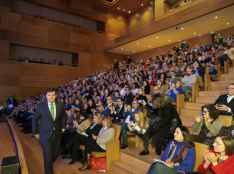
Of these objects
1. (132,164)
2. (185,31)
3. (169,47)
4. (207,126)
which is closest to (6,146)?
(132,164)

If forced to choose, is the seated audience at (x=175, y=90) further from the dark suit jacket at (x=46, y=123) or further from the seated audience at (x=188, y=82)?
the dark suit jacket at (x=46, y=123)

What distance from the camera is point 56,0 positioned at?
34.2ft

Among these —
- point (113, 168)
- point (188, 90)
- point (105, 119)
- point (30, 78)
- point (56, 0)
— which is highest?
point (56, 0)

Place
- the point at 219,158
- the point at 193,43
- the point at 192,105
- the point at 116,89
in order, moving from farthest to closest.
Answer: the point at 193,43, the point at 116,89, the point at 192,105, the point at 219,158

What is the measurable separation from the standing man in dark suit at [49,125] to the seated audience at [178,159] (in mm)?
975

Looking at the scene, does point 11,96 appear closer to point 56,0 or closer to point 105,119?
point 56,0

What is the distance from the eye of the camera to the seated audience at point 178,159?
6.04 feet

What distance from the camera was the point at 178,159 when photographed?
2029 mm

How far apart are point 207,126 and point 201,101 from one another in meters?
1.35

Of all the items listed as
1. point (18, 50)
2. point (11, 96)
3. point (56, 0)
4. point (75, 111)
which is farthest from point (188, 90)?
point (56, 0)

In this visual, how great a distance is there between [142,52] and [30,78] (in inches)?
214

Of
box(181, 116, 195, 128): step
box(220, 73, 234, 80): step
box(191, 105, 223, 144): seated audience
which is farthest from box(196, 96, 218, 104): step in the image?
box(191, 105, 223, 144): seated audience

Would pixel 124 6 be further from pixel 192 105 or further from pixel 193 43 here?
pixel 192 105

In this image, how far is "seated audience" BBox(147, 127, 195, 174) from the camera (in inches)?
72.5
